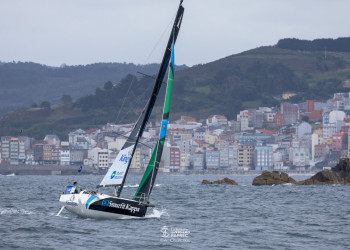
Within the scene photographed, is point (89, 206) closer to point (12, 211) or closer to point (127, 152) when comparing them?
point (127, 152)

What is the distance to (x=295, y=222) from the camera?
35.1 m

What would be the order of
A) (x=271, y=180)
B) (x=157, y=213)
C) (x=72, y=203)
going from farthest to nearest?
(x=271, y=180), (x=157, y=213), (x=72, y=203)

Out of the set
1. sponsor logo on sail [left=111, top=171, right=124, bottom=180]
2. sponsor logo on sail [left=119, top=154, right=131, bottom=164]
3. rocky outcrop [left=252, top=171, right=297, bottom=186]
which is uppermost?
sponsor logo on sail [left=119, top=154, right=131, bottom=164]

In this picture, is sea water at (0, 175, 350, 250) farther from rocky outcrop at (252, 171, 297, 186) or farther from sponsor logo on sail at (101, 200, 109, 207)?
rocky outcrop at (252, 171, 297, 186)

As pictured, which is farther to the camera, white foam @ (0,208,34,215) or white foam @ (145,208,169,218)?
white foam @ (0,208,34,215)

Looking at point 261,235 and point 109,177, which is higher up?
point 109,177

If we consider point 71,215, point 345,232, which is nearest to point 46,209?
point 71,215

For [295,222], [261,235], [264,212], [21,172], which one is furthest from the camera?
[21,172]

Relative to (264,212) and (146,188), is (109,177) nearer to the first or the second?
(146,188)

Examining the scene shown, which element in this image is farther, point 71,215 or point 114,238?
point 71,215

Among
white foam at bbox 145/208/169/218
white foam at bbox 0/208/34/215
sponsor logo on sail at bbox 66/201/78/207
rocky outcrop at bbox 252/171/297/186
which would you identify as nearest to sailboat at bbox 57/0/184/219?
sponsor logo on sail at bbox 66/201/78/207

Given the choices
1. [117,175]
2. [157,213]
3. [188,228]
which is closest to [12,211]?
[157,213]

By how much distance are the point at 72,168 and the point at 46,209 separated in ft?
451

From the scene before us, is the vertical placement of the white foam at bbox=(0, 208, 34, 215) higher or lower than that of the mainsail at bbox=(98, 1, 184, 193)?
lower
